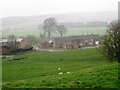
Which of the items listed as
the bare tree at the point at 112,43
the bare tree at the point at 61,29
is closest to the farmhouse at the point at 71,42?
the bare tree at the point at 61,29

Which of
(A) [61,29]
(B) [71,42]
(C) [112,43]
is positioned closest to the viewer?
(C) [112,43]

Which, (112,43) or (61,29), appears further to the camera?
(61,29)

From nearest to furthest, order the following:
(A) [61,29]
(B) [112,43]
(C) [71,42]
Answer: (B) [112,43], (C) [71,42], (A) [61,29]

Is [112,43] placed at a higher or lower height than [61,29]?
lower

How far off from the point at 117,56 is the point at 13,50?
55990 millimetres

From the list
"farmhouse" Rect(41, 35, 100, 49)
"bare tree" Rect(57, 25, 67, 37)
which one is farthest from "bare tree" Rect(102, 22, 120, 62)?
"bare tree" Rect(57, 25, 67, 37)

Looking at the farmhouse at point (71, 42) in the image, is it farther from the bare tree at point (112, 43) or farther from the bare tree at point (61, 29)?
the bare tree at point (112, 43)

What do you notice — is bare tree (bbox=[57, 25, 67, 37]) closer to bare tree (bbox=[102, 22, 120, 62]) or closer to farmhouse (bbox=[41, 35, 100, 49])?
farmhouse (bbox=[41, 35, 100, 49])

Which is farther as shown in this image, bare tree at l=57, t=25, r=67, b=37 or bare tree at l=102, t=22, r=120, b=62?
bare tree at l=57, t=25, r=67, b=37

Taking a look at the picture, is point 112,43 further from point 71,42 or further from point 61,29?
point 61,29

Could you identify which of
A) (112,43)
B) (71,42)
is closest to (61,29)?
(71,42)

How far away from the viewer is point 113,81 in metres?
15.4

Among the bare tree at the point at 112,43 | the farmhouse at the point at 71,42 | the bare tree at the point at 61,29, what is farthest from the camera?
the bare tree at the point at 61,29

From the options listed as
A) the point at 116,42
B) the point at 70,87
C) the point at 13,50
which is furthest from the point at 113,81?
the point at 13,50
